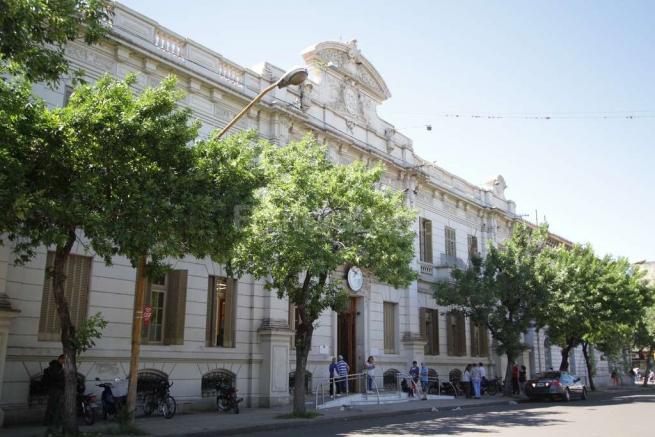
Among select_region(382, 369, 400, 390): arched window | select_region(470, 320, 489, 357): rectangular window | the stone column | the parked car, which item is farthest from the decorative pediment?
the parked car

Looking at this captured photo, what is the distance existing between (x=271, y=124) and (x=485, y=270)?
1236cm

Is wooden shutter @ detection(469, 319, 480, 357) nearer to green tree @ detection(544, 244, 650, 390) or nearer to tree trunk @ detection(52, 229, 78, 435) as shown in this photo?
green tree @ detection(544, 244, 650, 390)

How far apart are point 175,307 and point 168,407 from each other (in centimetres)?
310

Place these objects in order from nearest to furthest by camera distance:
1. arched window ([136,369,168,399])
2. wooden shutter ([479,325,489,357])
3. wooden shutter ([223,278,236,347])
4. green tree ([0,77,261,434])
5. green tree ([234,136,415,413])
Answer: green tree ([0,77,261,434]) < green tree ([234,136,415,413]) < arched window ([136,369,168,399]) < wooden shutter ([223,278,236,347]) < wooden shutter ([479,325,489,357])

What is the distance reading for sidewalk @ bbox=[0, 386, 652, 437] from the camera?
12.0 metres

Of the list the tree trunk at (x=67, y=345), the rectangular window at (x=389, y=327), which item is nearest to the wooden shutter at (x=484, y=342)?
the rectangular window at (x=389, y=327)

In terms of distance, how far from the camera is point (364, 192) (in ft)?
52.2

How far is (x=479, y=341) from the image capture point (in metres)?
30.9

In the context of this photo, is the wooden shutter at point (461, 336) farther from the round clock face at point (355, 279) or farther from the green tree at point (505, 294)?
the round clock face at point (355, 279)

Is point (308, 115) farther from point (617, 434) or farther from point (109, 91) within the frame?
point (617, 434)

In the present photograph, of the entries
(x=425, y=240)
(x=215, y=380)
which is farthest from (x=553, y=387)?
(x=215, y=380)

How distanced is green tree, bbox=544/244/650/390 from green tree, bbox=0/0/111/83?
2233 cm

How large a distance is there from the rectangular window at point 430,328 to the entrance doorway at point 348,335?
4.67 m

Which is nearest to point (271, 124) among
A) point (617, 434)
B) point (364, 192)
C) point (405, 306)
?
point (364, 192)
